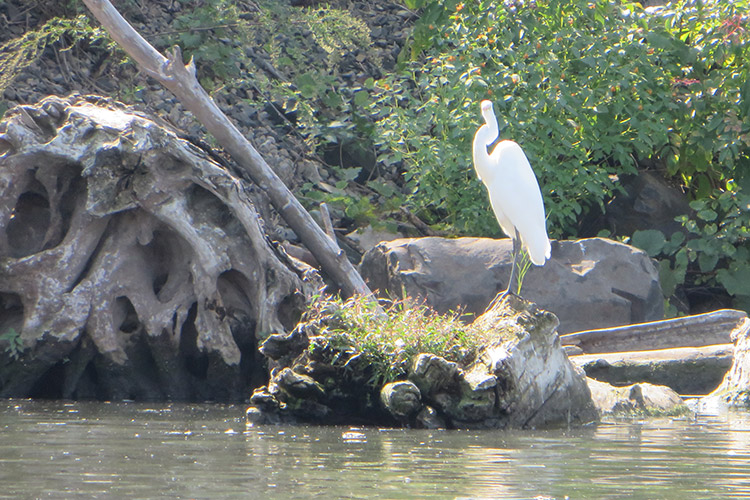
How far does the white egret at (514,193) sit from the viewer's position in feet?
25.1

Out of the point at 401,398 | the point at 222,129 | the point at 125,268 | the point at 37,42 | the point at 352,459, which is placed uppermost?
the point at 37,42

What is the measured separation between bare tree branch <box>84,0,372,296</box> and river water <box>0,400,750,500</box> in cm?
237

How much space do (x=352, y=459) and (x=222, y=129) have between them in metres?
4.61

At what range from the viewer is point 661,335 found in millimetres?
→ 8477

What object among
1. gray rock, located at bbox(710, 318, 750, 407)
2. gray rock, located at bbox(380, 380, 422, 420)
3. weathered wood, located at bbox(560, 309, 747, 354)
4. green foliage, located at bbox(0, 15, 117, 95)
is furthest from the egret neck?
green foliage, located at bbox(0, 15, 117, 95)

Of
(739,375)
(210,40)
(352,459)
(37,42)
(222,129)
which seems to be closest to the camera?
(352,459)

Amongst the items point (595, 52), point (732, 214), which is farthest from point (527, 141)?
point (732, 214)

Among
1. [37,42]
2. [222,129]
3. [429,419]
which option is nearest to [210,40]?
[37,42]

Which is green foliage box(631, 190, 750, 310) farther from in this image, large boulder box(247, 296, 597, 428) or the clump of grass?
the clump of grass

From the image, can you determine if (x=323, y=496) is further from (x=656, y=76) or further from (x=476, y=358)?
(x=656, y=76)

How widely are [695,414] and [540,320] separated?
4.86 ft

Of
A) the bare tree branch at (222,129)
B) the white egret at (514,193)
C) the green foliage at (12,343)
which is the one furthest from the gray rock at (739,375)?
the green foliage at (12,343)

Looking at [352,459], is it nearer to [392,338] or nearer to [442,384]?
A: [442,384]

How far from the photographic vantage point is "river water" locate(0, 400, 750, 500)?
12.6ft
